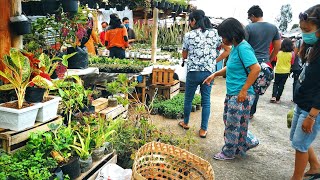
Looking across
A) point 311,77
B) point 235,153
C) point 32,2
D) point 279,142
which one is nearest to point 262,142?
point 279,142

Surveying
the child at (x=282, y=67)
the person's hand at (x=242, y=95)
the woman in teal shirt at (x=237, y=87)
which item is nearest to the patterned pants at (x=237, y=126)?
the woman in teal shirt at (x=237, y=87)

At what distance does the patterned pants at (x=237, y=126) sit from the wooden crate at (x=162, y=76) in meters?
2.95

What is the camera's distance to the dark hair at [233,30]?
11.5 ft

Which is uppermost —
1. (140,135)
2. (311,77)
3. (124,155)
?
(311,77)

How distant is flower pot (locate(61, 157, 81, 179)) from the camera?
2.42 meters

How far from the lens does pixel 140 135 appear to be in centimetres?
332

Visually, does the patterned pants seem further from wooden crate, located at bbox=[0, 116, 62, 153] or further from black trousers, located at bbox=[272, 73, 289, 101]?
black trousers, located at bbox=[272, 73, 289, 101]

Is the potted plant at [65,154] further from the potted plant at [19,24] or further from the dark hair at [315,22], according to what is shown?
the dark hair at [315,22]

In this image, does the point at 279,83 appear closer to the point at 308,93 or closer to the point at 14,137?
the point at 308,93

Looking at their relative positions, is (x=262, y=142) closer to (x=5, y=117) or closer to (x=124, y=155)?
(x=124, y=155)

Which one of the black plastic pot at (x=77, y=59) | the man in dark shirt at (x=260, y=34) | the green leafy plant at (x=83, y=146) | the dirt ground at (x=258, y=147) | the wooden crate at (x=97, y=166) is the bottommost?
the dirt ground at (x=258, y=147)

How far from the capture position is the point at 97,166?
280 centimetres

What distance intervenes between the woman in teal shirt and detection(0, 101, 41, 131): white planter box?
2.40 m

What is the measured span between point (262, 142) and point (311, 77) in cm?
226
